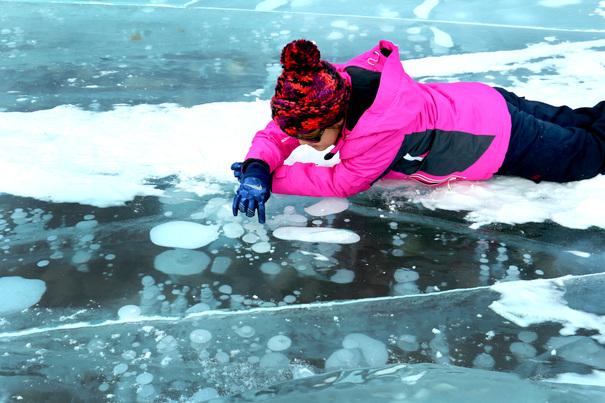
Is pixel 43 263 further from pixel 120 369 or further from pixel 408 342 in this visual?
pixel 408 342

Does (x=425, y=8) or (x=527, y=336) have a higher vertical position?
(x=425, y=8)

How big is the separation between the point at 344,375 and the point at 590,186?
1108 mm

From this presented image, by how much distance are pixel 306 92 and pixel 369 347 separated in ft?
1.88

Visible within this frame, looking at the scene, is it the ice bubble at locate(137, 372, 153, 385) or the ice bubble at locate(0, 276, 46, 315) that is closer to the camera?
the ice bubble at locate(137, 372, 153, 385)

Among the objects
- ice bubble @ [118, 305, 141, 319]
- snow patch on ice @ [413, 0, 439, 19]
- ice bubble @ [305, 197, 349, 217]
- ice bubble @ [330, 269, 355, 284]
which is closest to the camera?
ice bubble @ [118, 305, 141, 319]

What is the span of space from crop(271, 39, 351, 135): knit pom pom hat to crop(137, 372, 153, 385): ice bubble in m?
0.63

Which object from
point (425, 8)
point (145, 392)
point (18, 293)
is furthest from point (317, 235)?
point (425, 8)

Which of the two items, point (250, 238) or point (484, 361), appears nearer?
point (484, 361)

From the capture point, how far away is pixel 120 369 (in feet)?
3.22

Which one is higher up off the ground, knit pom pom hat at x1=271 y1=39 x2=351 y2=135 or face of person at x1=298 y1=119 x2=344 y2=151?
knit pom pom hat at x1=271 y1=39 x2=351 y2=135

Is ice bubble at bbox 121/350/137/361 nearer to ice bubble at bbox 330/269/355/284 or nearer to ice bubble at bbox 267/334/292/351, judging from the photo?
ice bubble at bbox 267/334/292/351

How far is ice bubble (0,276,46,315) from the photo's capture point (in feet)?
3.75

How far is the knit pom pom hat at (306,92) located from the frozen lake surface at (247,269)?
322mm

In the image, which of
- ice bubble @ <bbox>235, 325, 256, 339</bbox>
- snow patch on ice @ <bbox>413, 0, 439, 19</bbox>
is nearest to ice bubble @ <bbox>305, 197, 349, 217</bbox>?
ice bubble @ <bbox>235, 325, 256, 339</bbox>
